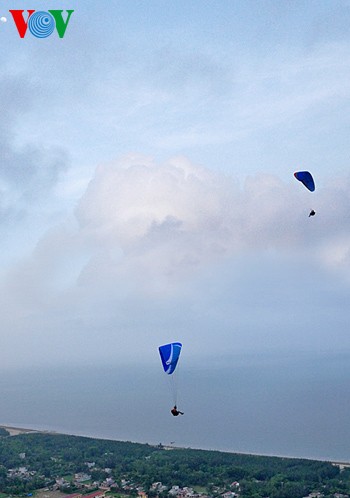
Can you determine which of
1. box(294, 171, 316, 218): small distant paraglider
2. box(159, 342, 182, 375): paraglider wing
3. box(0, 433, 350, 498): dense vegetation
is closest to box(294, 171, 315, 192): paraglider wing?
box(294, 171, 316, 218): small distant paraglider

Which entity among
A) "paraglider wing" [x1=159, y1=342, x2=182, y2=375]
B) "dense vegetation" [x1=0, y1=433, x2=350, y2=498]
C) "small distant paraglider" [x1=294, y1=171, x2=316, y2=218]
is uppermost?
"small distant paraglider" [x1=294, y1=171, x2=316, y2=218]

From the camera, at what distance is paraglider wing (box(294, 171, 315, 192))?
13531 mm

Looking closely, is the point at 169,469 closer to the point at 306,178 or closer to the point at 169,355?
the point at 169,355

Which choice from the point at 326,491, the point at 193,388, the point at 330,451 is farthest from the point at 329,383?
the point at 326,491

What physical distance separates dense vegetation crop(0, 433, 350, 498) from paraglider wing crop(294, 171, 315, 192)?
13.2m

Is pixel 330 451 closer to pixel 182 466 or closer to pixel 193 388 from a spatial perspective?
pixel 182 466

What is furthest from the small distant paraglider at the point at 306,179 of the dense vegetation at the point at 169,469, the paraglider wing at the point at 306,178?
the dense vegetation at the point at 169,469

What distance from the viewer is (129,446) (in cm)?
2978

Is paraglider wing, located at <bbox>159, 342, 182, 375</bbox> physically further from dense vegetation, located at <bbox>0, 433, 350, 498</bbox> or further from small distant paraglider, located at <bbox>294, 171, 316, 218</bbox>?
dense vegetation, located at <bbox>0, 433, 350, 498</bbox>

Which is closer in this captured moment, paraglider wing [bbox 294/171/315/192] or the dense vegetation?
paraglider wing [bbox 294/171/315/192]

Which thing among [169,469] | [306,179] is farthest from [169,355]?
[169,469]

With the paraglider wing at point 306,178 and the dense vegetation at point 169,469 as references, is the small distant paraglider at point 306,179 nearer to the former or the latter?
the paraglider wing at point 306,178

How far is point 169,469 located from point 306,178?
1698 centimetres

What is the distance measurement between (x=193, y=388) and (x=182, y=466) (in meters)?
51.9
